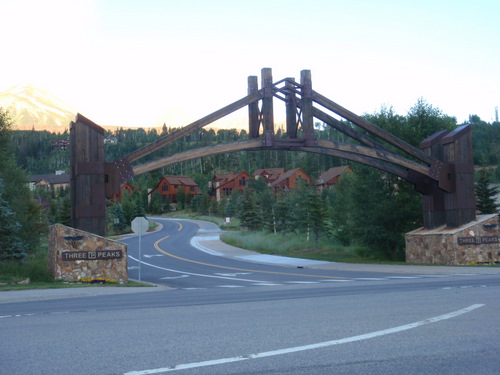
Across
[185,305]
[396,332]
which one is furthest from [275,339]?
[185,305]

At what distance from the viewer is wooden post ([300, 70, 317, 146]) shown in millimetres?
24047

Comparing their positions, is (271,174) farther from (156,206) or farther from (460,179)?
(460,179)

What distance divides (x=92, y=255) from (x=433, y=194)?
16248 millimetres

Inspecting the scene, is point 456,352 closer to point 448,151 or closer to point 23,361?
point 23,361

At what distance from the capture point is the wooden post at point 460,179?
25.8 m

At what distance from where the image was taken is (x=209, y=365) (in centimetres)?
564

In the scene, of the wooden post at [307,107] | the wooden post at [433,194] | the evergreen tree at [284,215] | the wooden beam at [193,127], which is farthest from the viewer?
the evergreen tree at [284,215]

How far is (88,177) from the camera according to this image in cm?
2053

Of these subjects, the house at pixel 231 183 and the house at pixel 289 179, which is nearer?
the house at pixel 289 179

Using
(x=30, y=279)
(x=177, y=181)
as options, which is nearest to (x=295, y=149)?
(x=30, y=279)

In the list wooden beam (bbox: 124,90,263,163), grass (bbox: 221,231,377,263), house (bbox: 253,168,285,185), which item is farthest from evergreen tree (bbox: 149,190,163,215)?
wooden beam (bbox: 124,90,263,163)

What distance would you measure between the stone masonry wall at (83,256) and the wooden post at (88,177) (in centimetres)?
66

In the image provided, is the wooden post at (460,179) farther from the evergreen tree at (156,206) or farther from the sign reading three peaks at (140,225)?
the evergreen tree at (156,206)

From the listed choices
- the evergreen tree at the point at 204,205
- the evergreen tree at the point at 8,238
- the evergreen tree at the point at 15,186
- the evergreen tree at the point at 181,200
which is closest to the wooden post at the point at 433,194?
the evergreen tree at the point at 8,238
